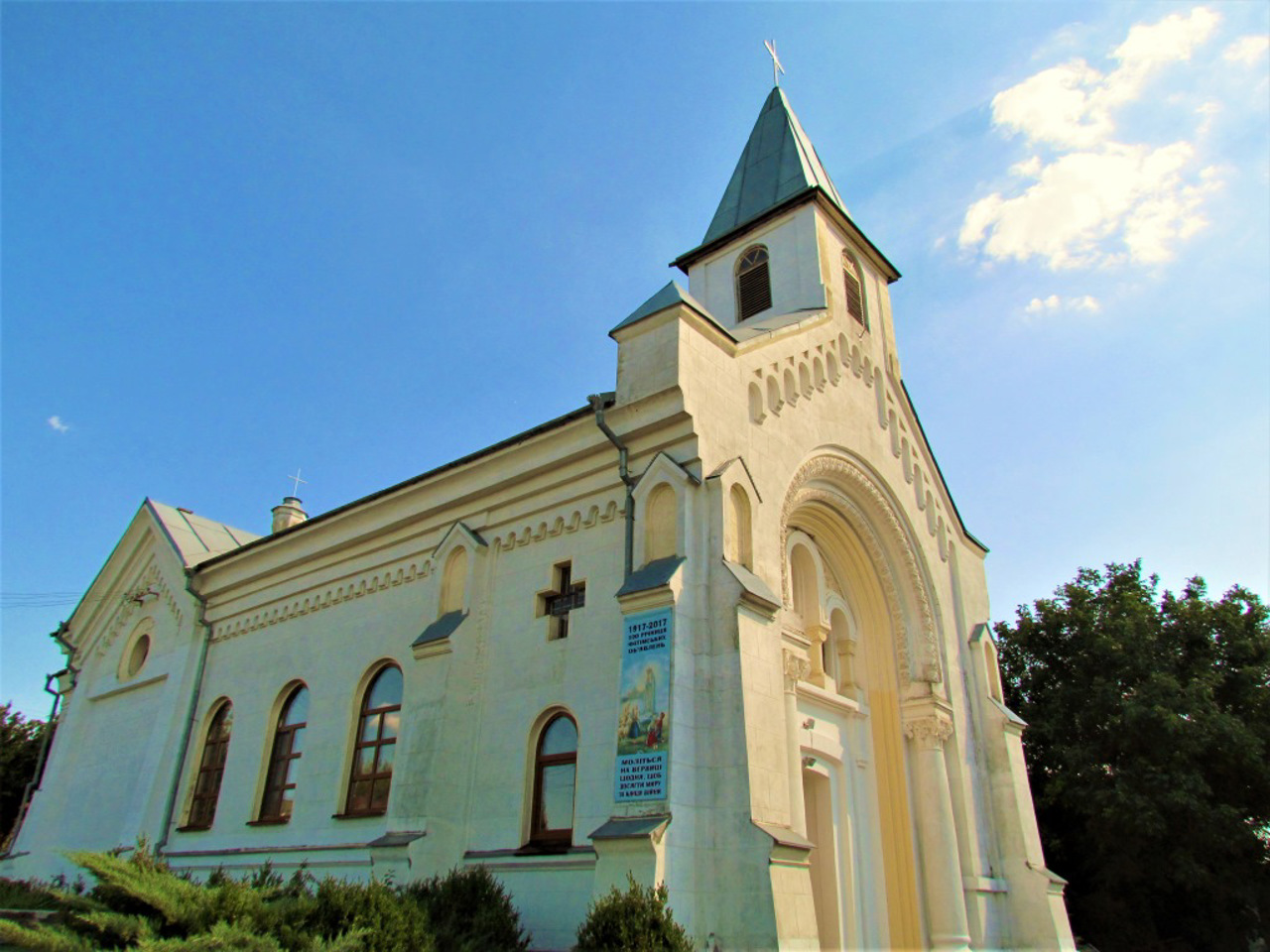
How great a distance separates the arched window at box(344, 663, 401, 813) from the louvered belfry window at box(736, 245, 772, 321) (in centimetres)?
1057

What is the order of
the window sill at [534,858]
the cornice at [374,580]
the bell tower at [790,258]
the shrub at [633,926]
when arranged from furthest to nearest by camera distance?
the bell tower at [790,258], the cornice at [374,580], the window sill at [534,858], the shrub at [633,926]

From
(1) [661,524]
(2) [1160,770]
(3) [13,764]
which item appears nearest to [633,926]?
Answer: (1) [661,524]

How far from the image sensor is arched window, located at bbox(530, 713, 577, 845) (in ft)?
41.4

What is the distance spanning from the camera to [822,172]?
22266 mm

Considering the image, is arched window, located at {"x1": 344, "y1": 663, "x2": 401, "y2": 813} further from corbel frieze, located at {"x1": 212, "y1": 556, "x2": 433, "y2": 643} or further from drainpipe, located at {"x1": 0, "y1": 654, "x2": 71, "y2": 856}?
drainpipe, located at {"x1": 0, "y1": 654, "x2": 71, "y2": 856}

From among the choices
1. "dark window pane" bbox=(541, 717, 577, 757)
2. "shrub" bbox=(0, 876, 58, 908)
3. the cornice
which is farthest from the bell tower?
"shrub" bbox=(0, 876, 58, 908)

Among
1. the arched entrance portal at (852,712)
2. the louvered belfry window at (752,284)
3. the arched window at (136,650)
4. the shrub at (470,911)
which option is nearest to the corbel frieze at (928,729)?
the arched entrance portal at (852,712)

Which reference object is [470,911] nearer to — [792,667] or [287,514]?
[792,667]

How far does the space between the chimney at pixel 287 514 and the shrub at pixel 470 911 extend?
1833cm

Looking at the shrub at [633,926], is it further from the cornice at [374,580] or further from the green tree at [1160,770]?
the green tree at [1160,770]

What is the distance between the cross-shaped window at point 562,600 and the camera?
13.7 m

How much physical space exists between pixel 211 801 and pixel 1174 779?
21.5 m

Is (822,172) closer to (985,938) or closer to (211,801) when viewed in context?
(985,938)

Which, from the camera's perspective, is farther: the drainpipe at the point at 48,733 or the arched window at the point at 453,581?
the drainpipe at the point at 48,733
